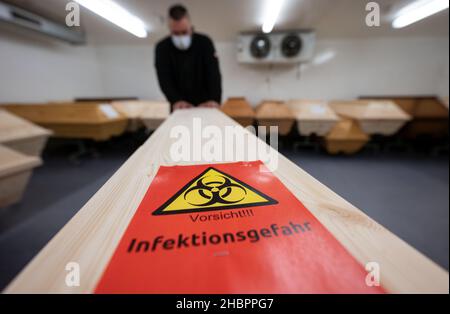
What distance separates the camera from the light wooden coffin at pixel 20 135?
1.71 metres

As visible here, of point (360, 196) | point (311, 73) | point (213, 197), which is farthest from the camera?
point (311, 73)

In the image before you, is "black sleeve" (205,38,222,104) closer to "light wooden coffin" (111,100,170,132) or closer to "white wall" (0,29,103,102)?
"white wall" (0,29,103,102)

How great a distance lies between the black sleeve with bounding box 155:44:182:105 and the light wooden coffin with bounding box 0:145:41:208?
1.14 m

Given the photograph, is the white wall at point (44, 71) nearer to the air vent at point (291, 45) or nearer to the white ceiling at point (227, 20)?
the white ceiling at point (227, 20)

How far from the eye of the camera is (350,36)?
3.62 m

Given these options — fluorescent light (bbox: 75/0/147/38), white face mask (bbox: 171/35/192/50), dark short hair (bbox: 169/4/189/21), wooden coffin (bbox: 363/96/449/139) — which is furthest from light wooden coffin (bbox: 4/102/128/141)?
wooden coffin (bbox: 363/96/449/139)

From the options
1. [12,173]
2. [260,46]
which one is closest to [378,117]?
[260,46]

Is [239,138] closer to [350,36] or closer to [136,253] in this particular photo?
[136,253]

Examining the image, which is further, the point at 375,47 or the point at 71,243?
the point at 375,47

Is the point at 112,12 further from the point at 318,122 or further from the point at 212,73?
the point at 318,122

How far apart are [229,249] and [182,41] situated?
1.87m

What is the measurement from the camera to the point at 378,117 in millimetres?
2688

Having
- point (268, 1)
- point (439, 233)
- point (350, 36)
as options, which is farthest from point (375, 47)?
point (439, 233)
